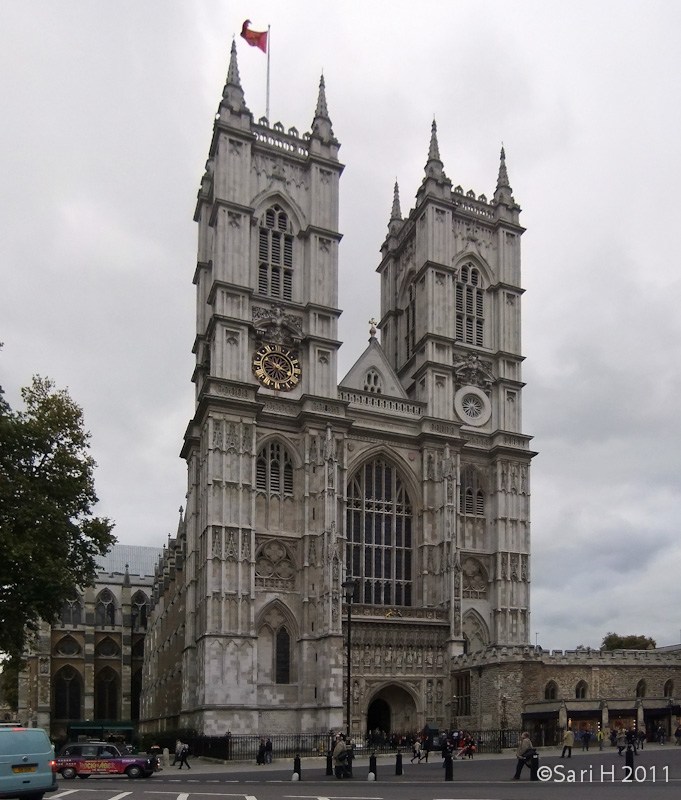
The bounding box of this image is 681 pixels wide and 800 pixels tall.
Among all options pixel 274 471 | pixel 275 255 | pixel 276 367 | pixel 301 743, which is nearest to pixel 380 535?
pixel 274 471

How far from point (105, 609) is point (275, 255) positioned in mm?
49622

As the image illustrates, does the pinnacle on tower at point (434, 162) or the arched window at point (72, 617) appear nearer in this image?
the pinnacle on tower at point (434, 162)

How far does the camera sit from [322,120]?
→ 6050 centimetres

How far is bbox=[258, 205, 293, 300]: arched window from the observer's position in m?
56.3

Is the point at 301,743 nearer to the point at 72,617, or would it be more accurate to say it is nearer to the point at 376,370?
the point at 376,370

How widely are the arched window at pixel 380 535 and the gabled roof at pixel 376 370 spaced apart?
17.0 feet

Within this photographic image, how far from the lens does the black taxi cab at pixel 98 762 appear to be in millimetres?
31391

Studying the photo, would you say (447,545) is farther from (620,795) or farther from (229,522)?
(620,795)

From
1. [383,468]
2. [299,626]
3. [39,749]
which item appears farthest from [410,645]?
[39,749]

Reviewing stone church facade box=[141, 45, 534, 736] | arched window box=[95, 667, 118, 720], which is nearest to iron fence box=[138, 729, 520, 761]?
stone church facade box=[141, 45, 534, 736]

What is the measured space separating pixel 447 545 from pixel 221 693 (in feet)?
51.5

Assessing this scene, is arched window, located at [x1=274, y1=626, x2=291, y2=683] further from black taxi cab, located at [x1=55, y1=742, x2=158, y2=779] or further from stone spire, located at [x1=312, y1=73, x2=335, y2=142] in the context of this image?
stone spire, located at [x1=312, y1=73, x2=335, y2=142]

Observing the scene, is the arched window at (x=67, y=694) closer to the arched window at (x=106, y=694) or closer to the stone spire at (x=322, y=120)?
the arched window at (x=106, y=694)

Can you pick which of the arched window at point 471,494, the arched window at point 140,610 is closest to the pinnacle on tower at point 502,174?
the arched window at point 471,494
